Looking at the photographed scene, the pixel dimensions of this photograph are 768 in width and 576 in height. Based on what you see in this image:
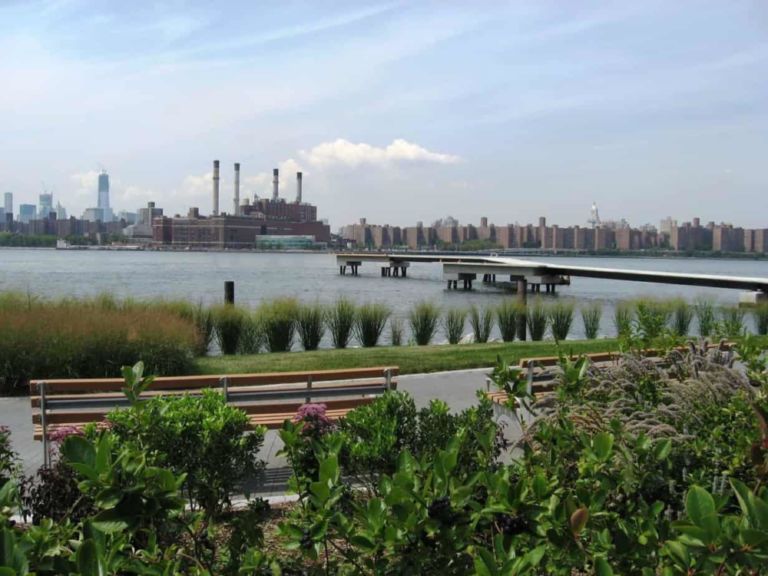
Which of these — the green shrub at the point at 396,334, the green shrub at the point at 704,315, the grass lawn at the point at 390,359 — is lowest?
the green shrub at the point at 396,334

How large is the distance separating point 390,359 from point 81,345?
484 centimetres

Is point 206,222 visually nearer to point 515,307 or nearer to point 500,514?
point 515,307

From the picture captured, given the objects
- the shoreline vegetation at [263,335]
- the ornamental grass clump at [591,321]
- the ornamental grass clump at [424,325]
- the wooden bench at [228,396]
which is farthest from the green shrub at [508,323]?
the wooden bench at [228,396]

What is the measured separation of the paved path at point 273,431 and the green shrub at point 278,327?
494cm

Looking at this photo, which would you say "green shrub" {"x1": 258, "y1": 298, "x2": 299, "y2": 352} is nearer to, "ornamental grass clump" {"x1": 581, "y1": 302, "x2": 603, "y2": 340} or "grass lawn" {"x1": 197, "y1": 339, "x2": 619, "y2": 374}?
"grass lawn" {"x1": 197, "y1": 339, "x2": 619, "y2": 374}

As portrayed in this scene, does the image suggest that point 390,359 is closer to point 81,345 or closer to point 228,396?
point 81,345

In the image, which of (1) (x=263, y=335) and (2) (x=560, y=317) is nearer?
(1) (x=263, y=335)

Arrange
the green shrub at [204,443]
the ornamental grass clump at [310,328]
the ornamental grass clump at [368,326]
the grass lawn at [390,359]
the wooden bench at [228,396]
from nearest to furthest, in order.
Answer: the green shrub at [204,443]
the wooden bench at [228,396]
the grass lawn at [390,359]
the ornamental grass clump at [310,328]
the ornamental grass clump at [368,326]

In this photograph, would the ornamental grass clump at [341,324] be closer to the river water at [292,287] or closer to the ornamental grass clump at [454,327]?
the ornamental grass clump at [454,327]

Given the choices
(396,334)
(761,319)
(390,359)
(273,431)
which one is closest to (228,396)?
(273,431)

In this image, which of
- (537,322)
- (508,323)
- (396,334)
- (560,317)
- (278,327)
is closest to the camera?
(278,327)

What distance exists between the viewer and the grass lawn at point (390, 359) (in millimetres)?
12289

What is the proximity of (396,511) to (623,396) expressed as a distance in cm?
240

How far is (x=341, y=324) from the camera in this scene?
56.7ft
